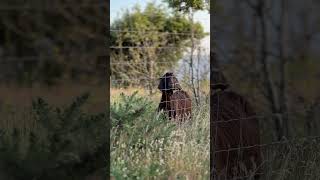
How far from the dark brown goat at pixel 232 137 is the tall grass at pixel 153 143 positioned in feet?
0.26

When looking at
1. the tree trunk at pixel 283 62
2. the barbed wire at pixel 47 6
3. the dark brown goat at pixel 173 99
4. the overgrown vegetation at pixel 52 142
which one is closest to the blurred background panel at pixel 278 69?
the tree trunk at pixel 283 62

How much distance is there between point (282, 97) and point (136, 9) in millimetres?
1346

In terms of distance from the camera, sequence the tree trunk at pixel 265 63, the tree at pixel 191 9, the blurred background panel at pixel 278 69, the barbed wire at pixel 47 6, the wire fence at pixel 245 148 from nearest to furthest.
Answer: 1. the barbed wire at pixel 47 6
2. the tree at pixel 191 9
3. the wire fence at pixel 245 148
4. the blurred background panel at pixel 278 69
5. the tree trunk at pixel 265 63

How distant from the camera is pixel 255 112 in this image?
→ 381cm

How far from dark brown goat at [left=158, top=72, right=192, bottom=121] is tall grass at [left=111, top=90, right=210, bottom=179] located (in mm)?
44

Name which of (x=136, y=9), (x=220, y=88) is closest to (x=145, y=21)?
(x=136, y=9)

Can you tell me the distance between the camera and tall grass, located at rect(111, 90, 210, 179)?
123 inches

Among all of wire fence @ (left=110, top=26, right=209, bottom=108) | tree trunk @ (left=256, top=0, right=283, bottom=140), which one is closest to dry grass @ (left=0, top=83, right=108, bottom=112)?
wire fence @ (left=110, top=26, right=209, bottom=108)

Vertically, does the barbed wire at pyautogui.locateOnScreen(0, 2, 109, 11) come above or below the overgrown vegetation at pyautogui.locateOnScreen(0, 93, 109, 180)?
above

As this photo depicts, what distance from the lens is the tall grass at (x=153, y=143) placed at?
10.3 feet

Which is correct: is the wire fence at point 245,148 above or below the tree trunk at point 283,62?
below

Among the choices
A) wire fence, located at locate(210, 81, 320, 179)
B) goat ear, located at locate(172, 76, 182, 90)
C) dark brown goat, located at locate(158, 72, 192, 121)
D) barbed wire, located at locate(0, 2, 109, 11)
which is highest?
barbed wire, located at locate(0, 2, 109, 11)

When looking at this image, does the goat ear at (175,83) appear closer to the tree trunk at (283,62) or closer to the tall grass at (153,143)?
the tall grass at (153,143)

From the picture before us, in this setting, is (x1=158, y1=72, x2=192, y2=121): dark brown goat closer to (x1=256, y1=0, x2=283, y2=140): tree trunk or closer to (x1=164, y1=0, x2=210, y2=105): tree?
(x1=164, y1=0, x2=210, y2=105): tree
